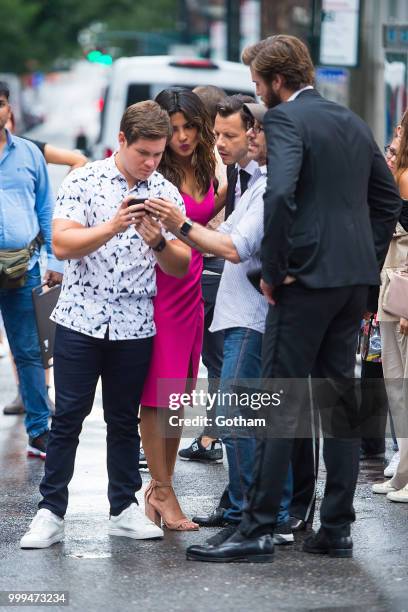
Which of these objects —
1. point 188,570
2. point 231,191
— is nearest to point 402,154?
point 231,191

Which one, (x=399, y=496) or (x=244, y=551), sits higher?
(x=244, y=551)

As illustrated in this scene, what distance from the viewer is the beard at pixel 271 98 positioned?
536 cm

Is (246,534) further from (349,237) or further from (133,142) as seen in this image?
(133,142)

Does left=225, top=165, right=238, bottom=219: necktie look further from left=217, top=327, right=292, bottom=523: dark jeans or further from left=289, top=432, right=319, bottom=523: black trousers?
left=289, top=432, right=319, bottom=523: black trousers

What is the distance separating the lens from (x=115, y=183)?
557cm

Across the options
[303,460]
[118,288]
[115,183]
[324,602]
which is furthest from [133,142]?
[324,602]

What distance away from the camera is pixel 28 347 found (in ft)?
24.3

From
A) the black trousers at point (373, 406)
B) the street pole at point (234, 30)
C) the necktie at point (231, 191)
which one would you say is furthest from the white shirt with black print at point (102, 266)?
the street pole at point (234, 30)

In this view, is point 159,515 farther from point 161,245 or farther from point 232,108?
point 232,108

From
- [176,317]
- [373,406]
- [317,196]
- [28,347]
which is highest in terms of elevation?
[317,196]

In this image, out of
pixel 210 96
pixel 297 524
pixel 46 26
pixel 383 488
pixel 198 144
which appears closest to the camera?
pixel 297 524

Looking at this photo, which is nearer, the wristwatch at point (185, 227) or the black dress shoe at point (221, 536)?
the wristwatch at point (185, 227)

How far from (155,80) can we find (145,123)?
1006 centimetres

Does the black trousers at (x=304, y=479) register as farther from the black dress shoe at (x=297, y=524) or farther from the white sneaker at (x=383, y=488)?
the white sneaker at (x=383, y=488)
